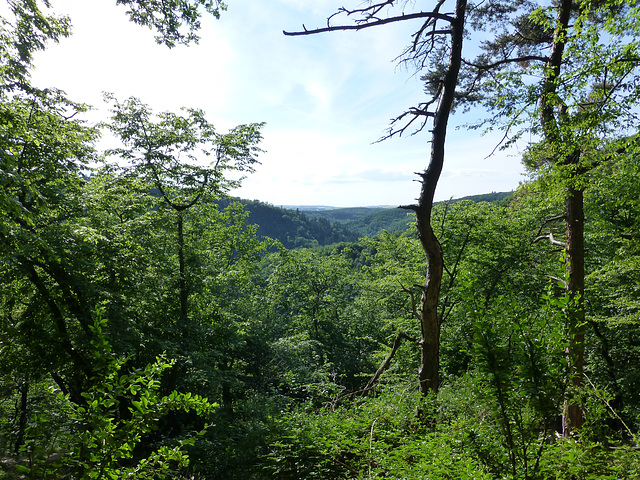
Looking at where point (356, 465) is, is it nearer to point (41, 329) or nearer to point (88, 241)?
point (88, 241)

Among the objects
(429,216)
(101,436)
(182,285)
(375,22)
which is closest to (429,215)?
(429,216)

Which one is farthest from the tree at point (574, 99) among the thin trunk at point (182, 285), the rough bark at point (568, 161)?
the thin trunk at point (182, 285)

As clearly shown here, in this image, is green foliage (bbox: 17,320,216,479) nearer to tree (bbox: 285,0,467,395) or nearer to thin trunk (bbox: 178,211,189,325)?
tree (bbox: 285,0,467,395)

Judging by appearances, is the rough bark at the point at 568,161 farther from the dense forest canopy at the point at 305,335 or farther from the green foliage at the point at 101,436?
the green foliage at the point at 101,436

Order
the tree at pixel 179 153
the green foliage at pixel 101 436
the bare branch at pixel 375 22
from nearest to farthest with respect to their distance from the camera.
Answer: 1. the green foliage at pixel 101 436
2. the bare branch at pixel 375 22
3. the tree at pixel 179 153

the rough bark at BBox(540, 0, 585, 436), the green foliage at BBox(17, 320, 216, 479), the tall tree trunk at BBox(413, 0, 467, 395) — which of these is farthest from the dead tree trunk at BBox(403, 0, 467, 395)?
the green foliage at BBox(17, 320, 216, 479)

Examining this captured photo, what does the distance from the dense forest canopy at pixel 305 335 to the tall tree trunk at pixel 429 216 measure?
3 cm

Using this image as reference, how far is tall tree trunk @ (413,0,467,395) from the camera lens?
489cm

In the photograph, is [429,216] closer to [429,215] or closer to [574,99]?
[429,215]

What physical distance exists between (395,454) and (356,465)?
0.49m

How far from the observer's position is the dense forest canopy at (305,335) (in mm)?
2242

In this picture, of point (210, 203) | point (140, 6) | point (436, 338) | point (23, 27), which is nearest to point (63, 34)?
point (23, 27)

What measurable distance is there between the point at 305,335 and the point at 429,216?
33.0 ft

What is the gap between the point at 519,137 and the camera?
620 centimetres
